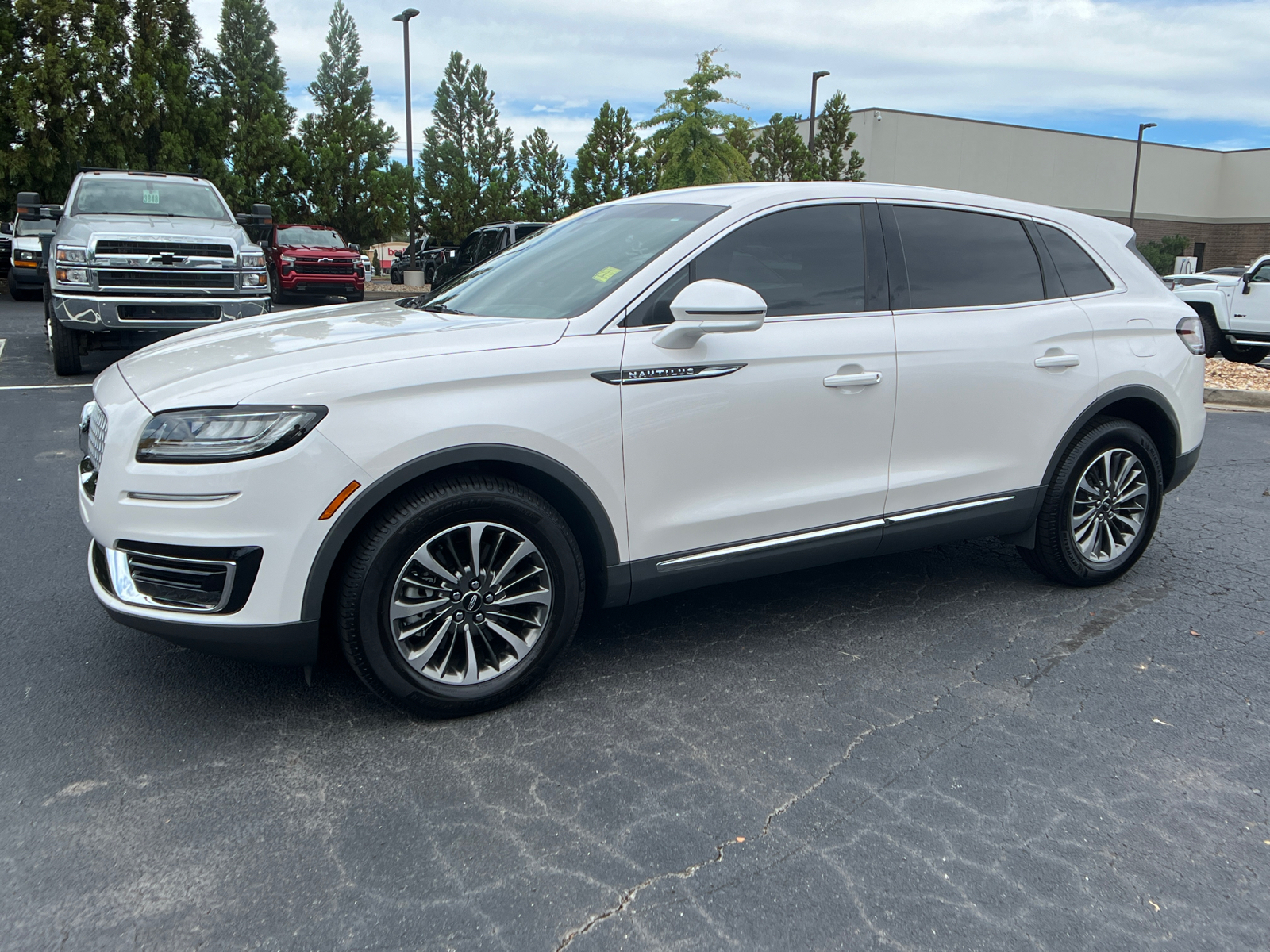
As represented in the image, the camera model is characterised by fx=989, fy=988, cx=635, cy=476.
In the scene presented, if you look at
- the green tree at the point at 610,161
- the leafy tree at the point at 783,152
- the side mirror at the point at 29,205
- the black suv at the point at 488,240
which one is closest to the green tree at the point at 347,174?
the green tree at the point at 610,161

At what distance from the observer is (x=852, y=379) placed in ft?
12.1

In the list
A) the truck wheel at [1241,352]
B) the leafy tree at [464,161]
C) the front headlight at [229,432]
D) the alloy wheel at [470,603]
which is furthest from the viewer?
the leafy tree at [464,161]

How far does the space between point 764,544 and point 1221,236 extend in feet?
213

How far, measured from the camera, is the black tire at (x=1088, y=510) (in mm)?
4402

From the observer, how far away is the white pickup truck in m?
14.6

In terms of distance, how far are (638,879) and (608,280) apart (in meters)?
2.00

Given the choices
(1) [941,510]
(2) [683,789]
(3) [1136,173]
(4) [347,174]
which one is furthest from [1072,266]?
(3) [1136,173]

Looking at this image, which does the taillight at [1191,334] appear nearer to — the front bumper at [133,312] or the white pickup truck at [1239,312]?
the front bumper at [133,312]

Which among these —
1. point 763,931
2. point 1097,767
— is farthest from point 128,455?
point 1097,767

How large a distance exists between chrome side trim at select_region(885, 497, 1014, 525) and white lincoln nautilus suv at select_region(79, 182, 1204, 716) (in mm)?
11

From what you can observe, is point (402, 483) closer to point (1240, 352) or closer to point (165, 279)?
point (165, 279)

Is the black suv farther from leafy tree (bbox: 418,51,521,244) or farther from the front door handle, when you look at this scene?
leafy tree (bbox: 418,51,521,244)

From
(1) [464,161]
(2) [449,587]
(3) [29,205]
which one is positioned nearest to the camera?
(2) [449,587]

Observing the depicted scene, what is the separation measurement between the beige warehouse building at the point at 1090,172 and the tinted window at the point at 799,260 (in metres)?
39.9
